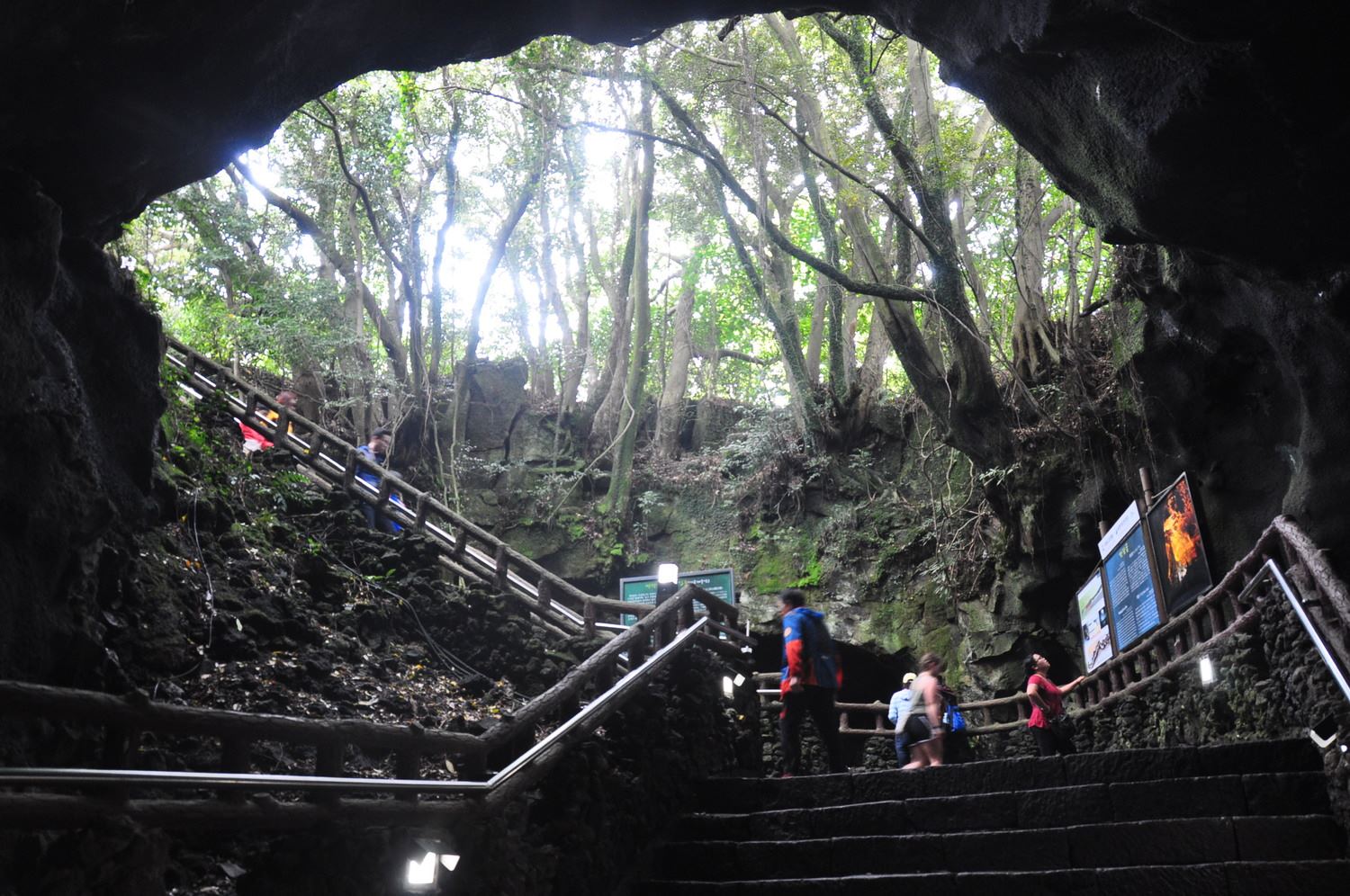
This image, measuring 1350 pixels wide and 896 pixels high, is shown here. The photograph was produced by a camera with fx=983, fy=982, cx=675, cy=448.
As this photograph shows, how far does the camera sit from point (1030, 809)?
5.51 m

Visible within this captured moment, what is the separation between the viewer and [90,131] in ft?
16.3

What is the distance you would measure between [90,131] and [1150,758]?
6.63 meters

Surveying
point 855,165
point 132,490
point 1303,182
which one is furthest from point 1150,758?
point 855,165

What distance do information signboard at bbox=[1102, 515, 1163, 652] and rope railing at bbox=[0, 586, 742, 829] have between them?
568 centimetres

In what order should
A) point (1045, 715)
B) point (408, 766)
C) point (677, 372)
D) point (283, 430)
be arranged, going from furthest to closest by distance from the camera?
point (677, 372) → point (283, 430) → point (1045, 715) → point (408, 766)

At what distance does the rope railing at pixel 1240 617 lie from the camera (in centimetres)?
534

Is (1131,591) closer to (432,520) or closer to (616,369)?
(432,520)

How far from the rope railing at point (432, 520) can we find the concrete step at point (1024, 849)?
3.21 m

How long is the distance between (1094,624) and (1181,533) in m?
3.11

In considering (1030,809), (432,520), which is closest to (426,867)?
(1030,809)

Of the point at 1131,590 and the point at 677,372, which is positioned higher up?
the point at 677,372

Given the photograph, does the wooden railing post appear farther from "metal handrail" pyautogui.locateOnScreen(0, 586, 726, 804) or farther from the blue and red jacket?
"metal handrail" pyautogui.locateOnScreen(0, 586, 726, 804)

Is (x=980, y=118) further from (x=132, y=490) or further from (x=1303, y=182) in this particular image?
(x=132, y=490)

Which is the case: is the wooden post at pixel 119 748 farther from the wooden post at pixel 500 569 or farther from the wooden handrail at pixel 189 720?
the wooden post at pixel 500 569
